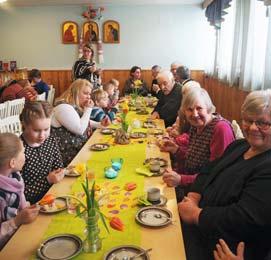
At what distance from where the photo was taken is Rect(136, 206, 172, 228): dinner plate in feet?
4.40

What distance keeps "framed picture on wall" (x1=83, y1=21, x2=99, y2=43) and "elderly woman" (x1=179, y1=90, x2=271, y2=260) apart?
6.58 meters

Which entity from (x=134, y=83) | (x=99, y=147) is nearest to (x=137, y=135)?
(x=99, y=147)

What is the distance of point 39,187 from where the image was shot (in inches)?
77.3

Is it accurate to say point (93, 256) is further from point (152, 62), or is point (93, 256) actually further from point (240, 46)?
point (152, 62)

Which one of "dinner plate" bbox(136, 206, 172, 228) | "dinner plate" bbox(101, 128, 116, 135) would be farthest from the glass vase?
"dinner plate" bbox(101, 128, 116, 135)

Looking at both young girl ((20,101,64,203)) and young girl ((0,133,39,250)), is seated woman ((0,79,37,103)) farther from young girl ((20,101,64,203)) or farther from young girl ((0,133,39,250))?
young girl ((0,133,39,250))

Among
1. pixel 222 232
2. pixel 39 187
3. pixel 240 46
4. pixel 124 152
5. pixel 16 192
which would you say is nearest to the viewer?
pixel 222 232

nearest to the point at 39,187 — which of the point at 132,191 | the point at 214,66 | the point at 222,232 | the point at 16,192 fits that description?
the point at 16,192

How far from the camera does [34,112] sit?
6.33 feet

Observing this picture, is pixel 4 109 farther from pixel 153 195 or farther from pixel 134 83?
pixel 134 83

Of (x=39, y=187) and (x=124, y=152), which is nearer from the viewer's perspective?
(x=39, y=187)

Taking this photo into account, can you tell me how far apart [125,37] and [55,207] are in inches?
264

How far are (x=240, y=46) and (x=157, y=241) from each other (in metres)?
3.88

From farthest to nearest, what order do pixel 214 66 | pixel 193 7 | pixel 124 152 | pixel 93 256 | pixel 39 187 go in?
pixel 193 7 < pixel 214 66 < pixel 124 152 < pixel 39 187 < pixel 93 256
